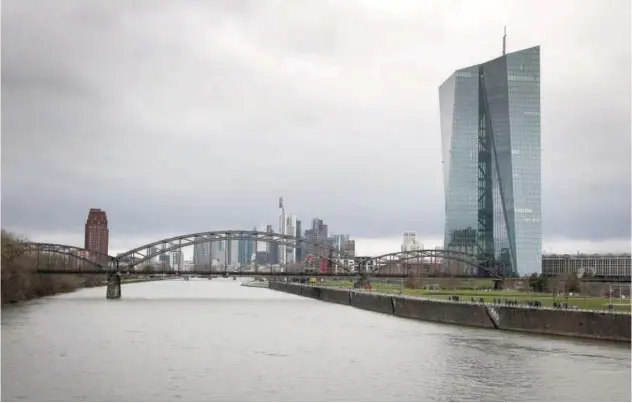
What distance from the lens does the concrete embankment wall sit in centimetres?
4400

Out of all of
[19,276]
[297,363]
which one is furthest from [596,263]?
[297,363]

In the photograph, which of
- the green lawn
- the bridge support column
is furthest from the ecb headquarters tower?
the bridge support column

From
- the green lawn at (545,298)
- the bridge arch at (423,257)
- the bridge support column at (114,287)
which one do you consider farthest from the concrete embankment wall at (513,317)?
the bridge arch at (423,257)

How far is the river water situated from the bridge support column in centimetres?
4534

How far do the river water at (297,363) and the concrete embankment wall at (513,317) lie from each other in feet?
4.94

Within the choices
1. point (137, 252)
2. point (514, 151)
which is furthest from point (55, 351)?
point (514, 151)

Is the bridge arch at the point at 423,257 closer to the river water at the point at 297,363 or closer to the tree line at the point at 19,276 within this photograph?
the tree line at the point at 19,276

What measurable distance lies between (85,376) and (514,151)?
128218mm

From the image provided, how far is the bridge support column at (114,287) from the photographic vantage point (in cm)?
10282

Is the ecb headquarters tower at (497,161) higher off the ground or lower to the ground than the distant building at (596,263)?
higher

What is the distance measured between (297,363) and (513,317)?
68.3 feet

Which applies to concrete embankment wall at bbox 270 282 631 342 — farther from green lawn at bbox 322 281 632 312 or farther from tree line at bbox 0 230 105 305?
tree line at bbox 0 230 105 305

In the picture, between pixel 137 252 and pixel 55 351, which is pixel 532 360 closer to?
pixel 55 351

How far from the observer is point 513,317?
171 feet
